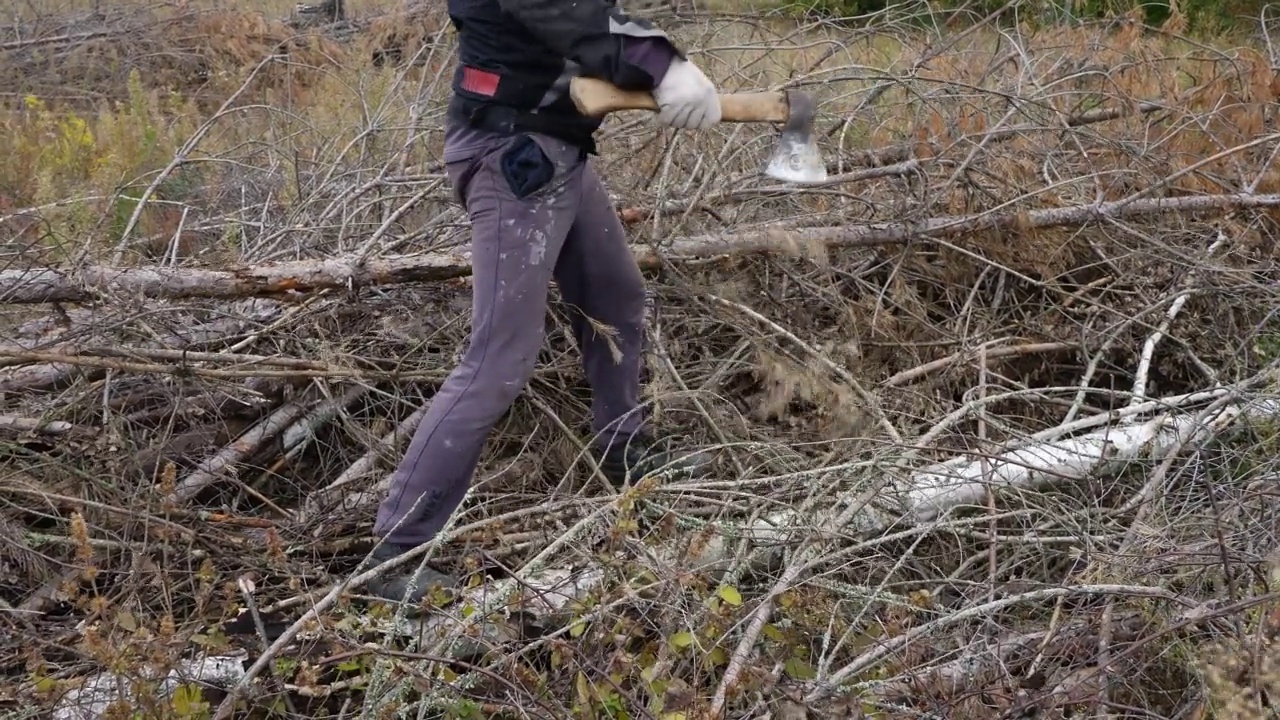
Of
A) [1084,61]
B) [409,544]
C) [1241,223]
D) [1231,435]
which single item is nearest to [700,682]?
[409,544]

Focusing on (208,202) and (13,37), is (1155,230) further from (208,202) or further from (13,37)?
(13,37)

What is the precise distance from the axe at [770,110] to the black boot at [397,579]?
106 cm

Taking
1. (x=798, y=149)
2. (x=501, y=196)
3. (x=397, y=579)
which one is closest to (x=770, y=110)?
(x=798, y=149)

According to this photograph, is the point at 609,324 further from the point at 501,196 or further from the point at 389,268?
the point at 389,268

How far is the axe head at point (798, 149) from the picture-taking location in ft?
8.09

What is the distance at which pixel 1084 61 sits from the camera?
14.9 feet

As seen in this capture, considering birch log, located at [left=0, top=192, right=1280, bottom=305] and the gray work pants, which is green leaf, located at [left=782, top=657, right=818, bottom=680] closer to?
the gray work pants

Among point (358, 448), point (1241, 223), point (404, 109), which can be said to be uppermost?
point (404, 109)

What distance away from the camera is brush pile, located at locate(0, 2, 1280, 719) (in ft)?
6.61

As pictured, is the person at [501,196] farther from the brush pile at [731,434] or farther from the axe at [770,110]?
the brush pile at [731,434]

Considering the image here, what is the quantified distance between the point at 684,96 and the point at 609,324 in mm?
741

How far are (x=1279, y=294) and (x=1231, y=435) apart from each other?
3.03 feet

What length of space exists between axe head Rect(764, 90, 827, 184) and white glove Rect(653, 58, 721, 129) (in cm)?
35

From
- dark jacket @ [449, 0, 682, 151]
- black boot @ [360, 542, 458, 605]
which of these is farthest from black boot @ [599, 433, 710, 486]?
dark jacket @ [449, 0, 682, 151]
